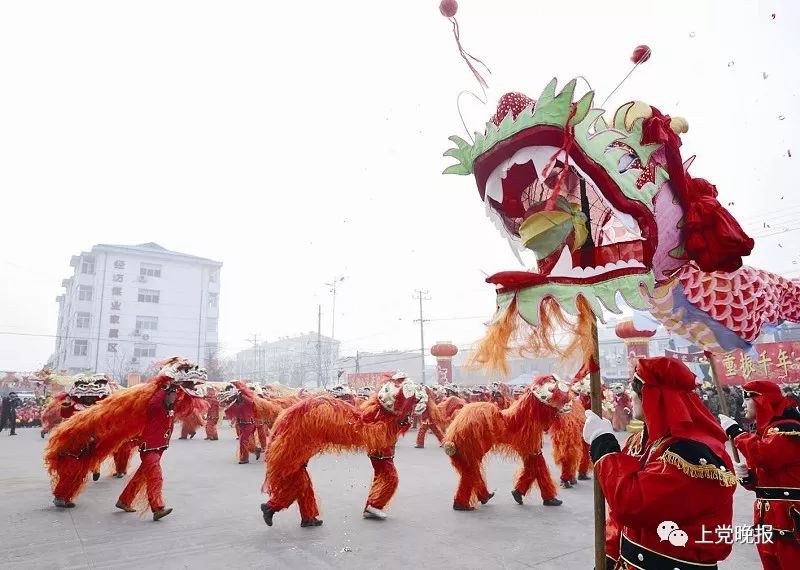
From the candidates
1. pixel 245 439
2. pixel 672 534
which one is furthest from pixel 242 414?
pixel 672 534

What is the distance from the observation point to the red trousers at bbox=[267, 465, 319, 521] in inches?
200

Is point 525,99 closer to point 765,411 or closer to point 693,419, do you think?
point 693,419

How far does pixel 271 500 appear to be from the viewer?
5102mm

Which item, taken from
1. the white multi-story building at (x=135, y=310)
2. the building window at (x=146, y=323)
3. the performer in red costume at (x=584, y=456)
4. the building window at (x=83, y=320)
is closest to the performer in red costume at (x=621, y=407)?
the performer in red costume at (x=584, y=456)

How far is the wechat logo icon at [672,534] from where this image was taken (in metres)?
2.05

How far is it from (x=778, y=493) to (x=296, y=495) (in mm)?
4118

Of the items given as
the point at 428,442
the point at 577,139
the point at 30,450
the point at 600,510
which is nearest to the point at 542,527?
the point at 600,510

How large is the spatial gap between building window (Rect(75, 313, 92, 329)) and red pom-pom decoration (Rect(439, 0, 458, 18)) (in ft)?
145

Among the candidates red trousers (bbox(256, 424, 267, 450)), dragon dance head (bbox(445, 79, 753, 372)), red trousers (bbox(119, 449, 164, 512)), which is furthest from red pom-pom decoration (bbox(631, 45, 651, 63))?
red trousers (bbox(256, 424, 267, 450))

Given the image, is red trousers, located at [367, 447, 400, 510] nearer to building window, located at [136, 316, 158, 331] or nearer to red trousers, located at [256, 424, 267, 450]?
red trousers, located at [256, 424, 267, 450]

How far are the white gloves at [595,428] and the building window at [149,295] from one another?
145 ft

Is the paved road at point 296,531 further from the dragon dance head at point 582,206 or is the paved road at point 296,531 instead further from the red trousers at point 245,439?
the dragon dance head at point 582,206

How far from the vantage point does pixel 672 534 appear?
6.77 feet

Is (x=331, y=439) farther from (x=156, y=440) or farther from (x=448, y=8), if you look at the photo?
(x=448, y=8)
